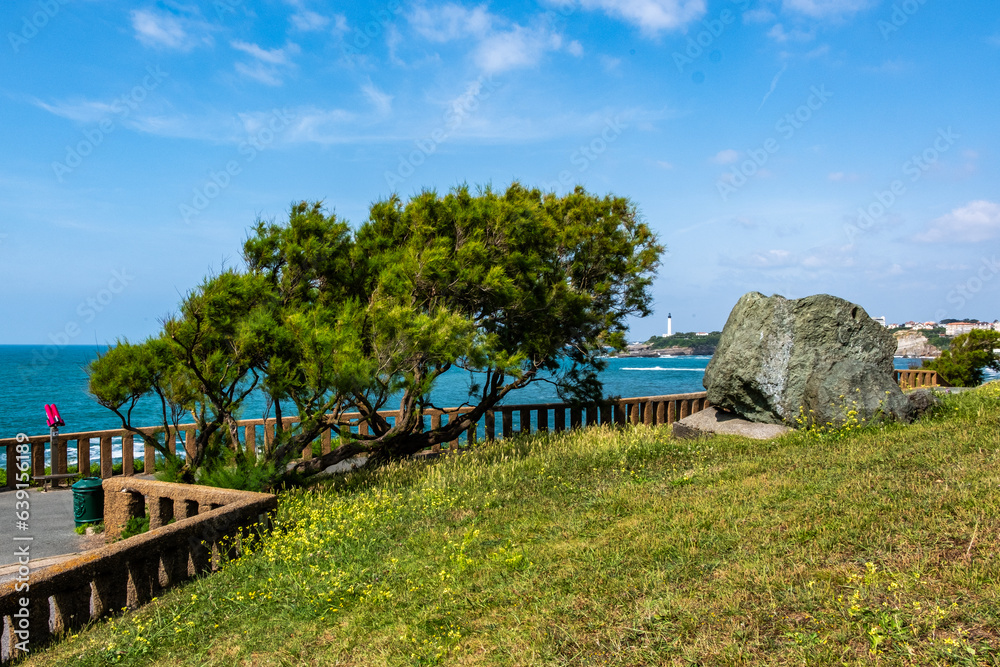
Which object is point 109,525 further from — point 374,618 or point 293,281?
point 374,618

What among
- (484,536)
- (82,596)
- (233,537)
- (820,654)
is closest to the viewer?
(820,654)

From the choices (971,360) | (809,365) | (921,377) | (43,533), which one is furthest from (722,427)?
(971,360)

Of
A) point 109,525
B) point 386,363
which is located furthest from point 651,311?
point 109,525

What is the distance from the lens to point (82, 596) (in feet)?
20.4

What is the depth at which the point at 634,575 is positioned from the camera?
A: 509 centimetres

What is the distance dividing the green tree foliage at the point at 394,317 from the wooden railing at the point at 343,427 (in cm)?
65

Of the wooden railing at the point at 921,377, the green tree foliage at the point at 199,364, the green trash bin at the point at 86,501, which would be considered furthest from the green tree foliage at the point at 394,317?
the wooden railing at the point at 921,377

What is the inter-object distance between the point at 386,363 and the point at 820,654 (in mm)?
8067

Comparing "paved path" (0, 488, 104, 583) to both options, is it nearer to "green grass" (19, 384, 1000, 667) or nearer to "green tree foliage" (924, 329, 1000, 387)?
"green grass" (19, 384, 1000, 667)

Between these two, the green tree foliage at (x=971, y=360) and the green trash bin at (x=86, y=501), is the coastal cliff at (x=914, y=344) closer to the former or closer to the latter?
the green tree foliage at (x=971, y=360)

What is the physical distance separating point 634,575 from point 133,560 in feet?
16.7

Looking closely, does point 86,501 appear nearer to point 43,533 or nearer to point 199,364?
point 43,533

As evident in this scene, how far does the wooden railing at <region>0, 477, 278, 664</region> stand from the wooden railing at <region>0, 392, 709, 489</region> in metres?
1.73

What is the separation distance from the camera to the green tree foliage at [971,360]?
26.5 meters
